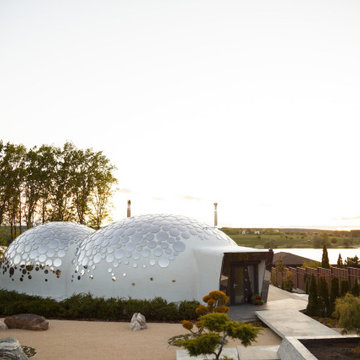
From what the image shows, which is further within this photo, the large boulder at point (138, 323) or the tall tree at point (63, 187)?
the tall tree at point (63, 187)

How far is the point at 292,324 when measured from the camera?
13.5m

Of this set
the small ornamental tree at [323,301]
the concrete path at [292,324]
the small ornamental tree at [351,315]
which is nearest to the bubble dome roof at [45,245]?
the concrete path at [292,324]

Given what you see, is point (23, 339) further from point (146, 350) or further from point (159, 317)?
point (159, 317)

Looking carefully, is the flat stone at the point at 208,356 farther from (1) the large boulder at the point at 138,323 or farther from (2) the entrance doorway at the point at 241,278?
(2) the entrance doorway at the point at 241,278

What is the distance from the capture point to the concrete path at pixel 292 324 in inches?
487

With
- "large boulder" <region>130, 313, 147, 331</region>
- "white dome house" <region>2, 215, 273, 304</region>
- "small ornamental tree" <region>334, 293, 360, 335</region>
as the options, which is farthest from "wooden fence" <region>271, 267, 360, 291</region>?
"large boulder" <region>130, 313, 147, 331</region>

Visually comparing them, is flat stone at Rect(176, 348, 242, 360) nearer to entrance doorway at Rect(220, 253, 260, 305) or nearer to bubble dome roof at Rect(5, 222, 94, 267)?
entrance doorway at Rect(220, 253, 260, 305)

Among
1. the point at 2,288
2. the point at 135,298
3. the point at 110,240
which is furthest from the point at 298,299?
the point at 2,288

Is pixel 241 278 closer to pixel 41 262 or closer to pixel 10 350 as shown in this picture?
pixel 41 262

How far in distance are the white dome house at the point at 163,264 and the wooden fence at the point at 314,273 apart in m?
4.11

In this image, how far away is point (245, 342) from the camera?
335 inches

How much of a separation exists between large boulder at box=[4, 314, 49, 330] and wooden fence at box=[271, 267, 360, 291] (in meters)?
14.1

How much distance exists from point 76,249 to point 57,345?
8050 millimetres

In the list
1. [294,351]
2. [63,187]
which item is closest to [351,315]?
[294,351]
